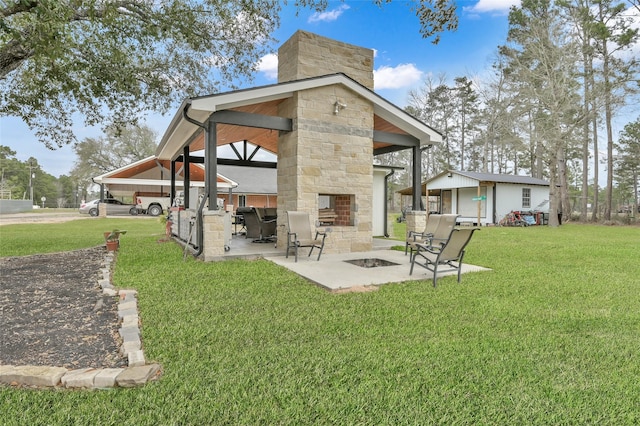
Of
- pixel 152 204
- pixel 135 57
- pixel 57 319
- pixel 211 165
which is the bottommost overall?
pixel 57 319

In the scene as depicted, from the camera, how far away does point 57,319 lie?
132 inches

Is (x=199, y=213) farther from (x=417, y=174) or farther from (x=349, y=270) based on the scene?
(x=417, y=174)

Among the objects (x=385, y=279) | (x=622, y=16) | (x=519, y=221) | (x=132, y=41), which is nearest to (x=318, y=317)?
(x=385, y=279)

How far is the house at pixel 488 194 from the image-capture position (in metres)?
19.9

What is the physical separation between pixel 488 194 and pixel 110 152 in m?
37.8

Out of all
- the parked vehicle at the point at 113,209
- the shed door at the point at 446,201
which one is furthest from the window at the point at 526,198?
the parked vehicle at the point at 113,209

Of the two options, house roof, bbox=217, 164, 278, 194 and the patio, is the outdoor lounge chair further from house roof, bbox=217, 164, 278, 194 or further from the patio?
house roof, bbox=217, 164, 278, 194

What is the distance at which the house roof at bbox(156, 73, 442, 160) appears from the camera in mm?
6336

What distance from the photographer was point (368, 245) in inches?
315

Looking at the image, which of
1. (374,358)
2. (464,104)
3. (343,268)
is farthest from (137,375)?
(464,104)

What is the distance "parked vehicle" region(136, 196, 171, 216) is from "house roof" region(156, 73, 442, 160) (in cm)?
1565

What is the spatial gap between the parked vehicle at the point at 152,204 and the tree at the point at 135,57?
15358 millimetres

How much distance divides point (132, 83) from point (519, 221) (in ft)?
62.2

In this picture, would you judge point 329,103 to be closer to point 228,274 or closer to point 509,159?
point 228,274
